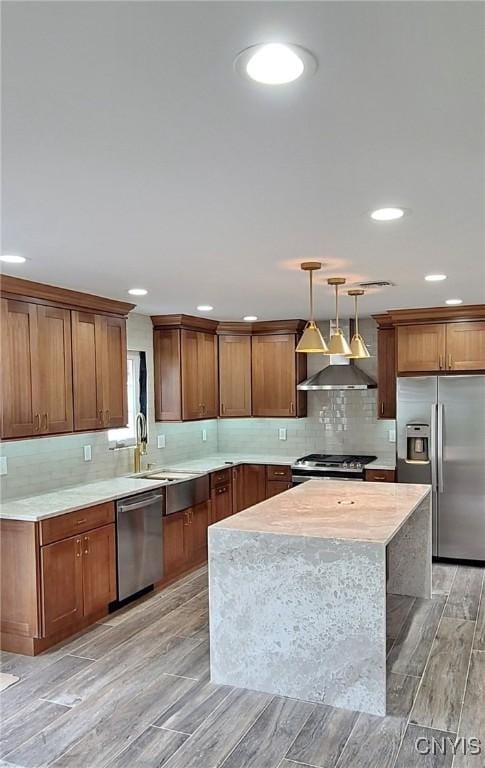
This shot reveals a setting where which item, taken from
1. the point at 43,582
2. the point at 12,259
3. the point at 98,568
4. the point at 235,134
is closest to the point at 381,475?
the point at 98,568

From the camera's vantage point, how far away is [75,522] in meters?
3.98

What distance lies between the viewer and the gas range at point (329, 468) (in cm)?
594

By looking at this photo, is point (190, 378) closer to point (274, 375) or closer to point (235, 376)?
point (235, 376)

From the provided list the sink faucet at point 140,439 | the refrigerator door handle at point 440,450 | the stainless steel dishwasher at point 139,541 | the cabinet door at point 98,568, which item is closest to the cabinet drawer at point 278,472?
the sink faucet at point 140,439

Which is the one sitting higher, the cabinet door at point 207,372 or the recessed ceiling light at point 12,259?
the recessed ceiling light at point 12,259

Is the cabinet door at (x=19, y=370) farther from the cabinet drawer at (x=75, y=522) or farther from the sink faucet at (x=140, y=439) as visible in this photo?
the sink faucet at (x=140, y=439)

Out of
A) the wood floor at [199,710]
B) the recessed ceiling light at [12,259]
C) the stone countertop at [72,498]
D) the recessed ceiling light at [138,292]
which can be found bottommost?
the wood floor at [199,710]

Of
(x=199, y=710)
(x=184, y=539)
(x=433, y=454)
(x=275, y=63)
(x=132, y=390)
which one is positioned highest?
(x=275, y=63)

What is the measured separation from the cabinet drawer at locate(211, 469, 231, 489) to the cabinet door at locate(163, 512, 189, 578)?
0.58 m

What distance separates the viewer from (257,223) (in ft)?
8.65

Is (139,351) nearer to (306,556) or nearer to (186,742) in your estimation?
(306,556)

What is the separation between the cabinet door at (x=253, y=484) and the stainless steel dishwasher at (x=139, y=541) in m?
1.57

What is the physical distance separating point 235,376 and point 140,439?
57.8 inches

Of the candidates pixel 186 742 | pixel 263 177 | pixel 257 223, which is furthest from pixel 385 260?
pixel 186 742
